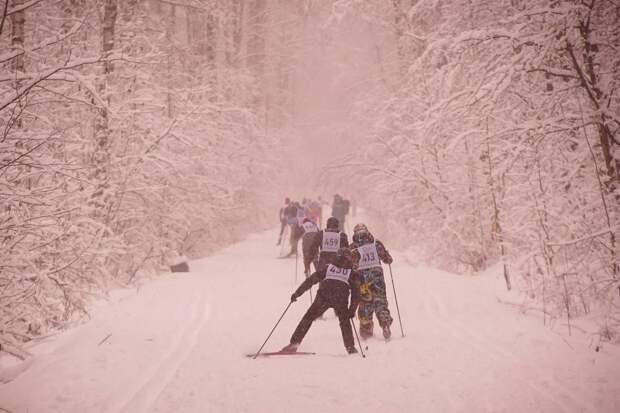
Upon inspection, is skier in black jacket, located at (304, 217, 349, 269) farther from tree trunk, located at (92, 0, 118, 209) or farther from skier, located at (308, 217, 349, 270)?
tree trunk, located at (92, 0, 118, 209)

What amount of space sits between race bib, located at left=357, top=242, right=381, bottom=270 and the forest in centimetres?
203

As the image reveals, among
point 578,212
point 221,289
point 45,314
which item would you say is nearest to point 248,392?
point 45,314

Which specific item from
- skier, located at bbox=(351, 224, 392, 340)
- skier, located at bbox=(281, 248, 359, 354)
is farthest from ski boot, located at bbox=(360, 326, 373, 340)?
skier, located at bbox=(281, 248, 359, 354)

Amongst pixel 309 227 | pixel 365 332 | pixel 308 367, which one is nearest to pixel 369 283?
pixel 365 332

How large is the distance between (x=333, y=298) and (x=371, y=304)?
96cm

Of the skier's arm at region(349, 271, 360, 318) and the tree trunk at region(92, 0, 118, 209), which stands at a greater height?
the tree trunk at region(92, 0, 118, 209)

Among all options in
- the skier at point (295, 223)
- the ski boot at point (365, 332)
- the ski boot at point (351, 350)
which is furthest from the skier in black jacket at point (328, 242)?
the skier at point (295, 223)

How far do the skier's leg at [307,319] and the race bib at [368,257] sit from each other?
1.12 meters

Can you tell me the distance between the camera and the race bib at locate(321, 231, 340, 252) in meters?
7.66

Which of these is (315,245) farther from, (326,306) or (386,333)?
(386,333)

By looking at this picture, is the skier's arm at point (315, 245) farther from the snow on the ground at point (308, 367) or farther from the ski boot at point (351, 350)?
the ski boot at point (351, 350)

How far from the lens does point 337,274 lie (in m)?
5.99

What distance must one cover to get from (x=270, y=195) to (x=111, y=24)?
867 inches

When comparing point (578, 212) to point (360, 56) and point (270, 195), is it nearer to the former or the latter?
point (360, 56)
